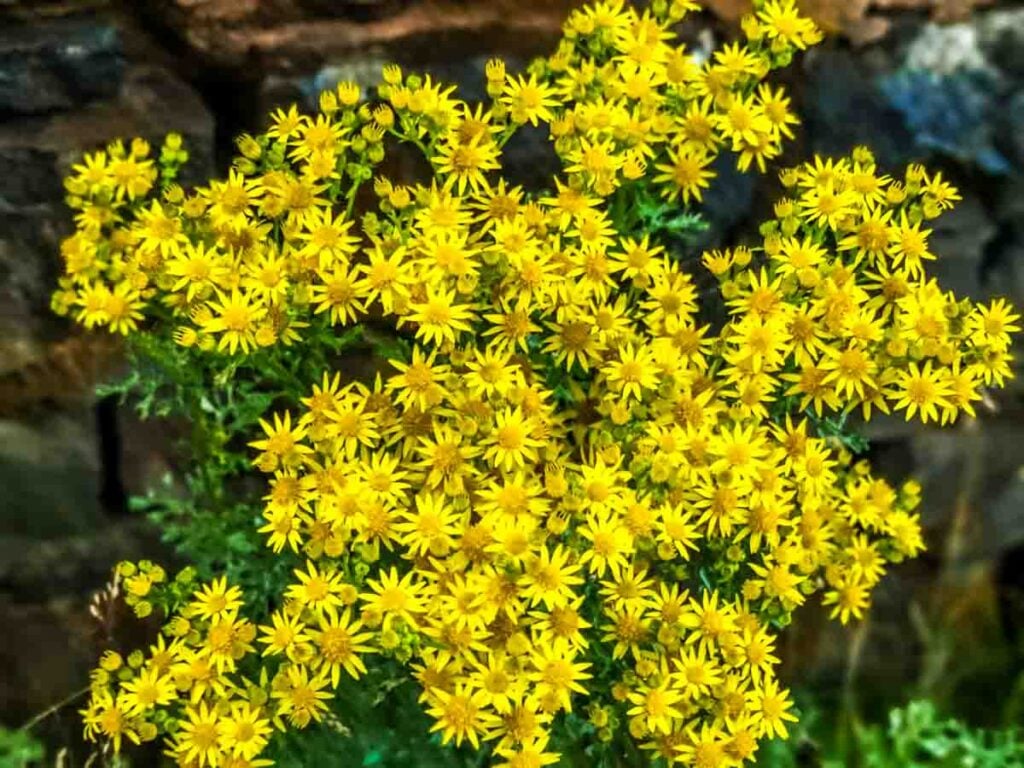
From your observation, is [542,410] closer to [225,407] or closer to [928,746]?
[225,407]

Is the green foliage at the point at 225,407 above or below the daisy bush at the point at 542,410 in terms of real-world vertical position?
below

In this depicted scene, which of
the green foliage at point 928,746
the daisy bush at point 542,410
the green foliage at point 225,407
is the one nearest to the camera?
the daisy bush at point 542,410

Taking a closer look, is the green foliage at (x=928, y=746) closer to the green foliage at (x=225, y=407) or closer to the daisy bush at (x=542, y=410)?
the daisy bush at (x=542, y=410)

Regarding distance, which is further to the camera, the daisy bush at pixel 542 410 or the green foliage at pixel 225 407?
the green foliage at pixel 225 407

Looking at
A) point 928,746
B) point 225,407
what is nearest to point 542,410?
point 225,407

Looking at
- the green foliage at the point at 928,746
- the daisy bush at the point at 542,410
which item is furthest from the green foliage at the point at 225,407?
the green foliage at the point at 928,746

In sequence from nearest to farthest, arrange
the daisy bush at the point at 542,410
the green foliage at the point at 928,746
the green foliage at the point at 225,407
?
the daisy bush at the point at 542,410 → the green foliage at the point at 225,407 → the green foliage at the point at 928,746

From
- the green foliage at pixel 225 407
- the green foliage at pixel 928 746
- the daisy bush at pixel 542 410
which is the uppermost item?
the daisy bush at pixel 542 410

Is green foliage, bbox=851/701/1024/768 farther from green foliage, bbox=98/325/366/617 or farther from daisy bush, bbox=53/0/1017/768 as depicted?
green foliage, bbox=98/325/366/617

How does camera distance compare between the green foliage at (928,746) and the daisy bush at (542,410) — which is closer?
the daisy bush at (542,410)

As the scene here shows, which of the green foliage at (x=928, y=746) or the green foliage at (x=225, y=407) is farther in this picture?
the green foliage at (x=928, y=746)

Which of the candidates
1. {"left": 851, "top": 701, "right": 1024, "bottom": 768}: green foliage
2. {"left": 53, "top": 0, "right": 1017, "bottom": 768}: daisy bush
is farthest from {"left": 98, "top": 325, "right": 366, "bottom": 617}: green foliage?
{"left": 851, "top": 701, "right": 1024, "bottom": 768}: green foliage
